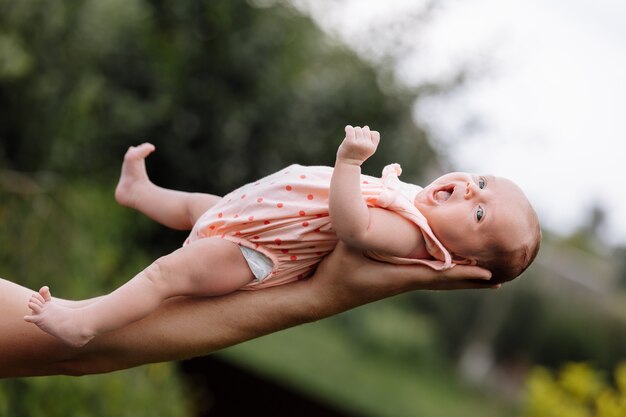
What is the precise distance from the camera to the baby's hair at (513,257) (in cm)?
221

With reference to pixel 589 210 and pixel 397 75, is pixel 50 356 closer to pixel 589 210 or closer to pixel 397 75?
pixel 397 75

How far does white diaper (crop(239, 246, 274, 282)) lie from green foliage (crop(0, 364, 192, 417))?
2.74 meters

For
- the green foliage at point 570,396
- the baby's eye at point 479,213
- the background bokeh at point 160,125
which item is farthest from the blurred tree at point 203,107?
the baby's eye at point 479,213

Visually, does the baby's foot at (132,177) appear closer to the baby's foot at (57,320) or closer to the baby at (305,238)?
the baby at (305,238)

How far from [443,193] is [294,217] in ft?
1.21

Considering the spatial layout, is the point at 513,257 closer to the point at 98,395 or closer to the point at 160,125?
the point at 98,395

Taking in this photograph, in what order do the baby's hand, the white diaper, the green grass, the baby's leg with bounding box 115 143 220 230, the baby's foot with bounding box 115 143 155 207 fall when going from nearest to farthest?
the baby's hand, the white diaper, the baby's leg with bounding box 115 143 220 230, the baby's foot with bounding box 115 143 155 207, the green grass

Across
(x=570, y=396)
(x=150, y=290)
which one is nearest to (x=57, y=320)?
(x=150, y=290)

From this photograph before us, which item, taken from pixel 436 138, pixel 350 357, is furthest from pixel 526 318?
pixel 436 138

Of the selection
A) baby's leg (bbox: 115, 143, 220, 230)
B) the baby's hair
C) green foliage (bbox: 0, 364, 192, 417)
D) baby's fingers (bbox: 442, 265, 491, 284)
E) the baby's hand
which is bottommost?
baby's fingers (bbox: 442, 265, 491, 284)

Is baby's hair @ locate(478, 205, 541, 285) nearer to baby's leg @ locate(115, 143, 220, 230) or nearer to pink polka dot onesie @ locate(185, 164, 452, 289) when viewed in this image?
pink polka dot onesie @ locate(185, 164, 452, 289)

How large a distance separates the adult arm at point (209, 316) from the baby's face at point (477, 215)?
0.08m

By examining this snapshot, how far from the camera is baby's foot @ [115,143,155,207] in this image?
102 inches

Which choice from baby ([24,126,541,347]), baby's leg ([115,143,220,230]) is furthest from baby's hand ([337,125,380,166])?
baby's leg ([115,143,220,230])
